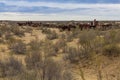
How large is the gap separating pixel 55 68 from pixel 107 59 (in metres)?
6.79

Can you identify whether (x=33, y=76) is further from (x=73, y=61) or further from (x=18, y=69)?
(x=73, y=61)

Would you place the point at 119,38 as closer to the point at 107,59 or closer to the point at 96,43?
the point at 96,43

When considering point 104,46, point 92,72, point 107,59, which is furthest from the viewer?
point 104,46

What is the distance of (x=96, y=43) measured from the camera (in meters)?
23.1

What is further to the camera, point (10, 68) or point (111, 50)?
point (111, 50)

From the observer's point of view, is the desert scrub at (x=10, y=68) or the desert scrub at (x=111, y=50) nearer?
the desert scrub at (x=10, y=68)

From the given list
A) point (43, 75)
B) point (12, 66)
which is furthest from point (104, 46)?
point (43, 75)

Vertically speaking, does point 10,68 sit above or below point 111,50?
above

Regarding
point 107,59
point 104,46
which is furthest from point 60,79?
point 104,46

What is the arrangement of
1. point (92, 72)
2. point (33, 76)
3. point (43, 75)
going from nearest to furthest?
point (33, 76)
point (43, 75)
point (92, 72)

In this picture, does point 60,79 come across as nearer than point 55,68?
Yes

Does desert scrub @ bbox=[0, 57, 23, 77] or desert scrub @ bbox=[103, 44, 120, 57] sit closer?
desert scrub @ bbox=[0, 57, 23, 77]

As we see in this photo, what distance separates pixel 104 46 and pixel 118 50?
1.40 m

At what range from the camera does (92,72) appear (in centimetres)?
1816
